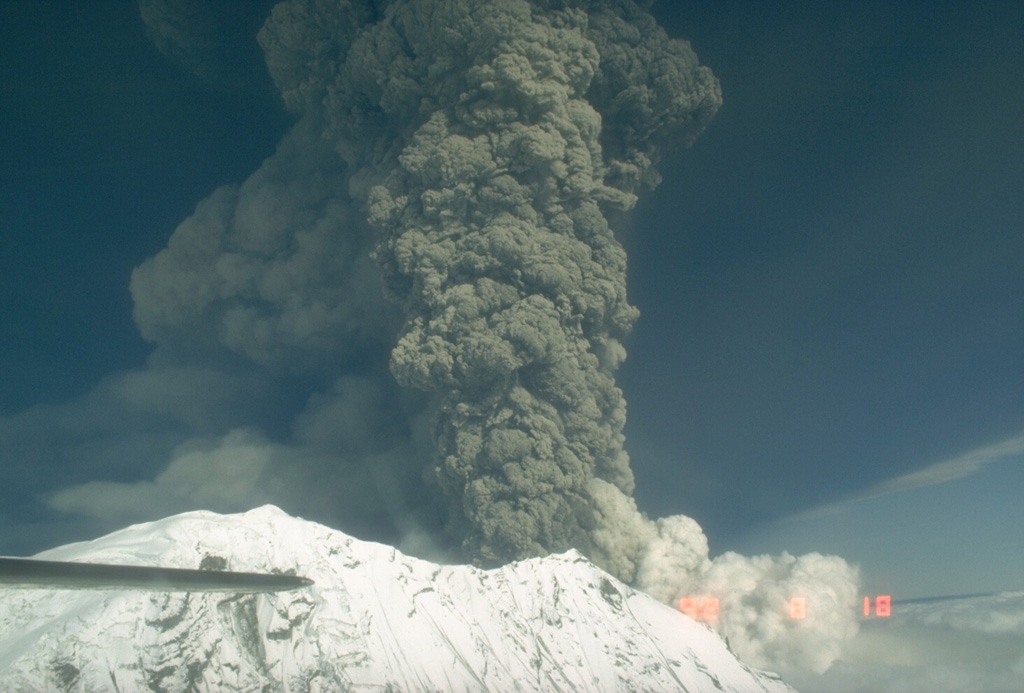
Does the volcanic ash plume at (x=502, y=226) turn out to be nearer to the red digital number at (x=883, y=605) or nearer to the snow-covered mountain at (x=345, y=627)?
the snow-covered mountain at (x=345, y=627)

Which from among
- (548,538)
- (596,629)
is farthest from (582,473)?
(596,629)
